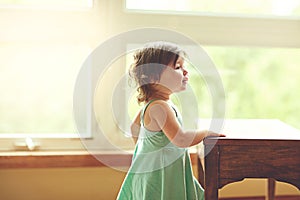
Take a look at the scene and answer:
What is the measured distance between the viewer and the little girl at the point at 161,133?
1.43 m

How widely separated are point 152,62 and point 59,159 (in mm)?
624

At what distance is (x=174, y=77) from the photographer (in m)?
1.46

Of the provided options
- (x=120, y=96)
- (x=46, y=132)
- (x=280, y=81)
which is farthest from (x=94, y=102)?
(x=280, y=81)

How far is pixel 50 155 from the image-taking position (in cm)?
183

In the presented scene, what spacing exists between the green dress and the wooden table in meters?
0.12

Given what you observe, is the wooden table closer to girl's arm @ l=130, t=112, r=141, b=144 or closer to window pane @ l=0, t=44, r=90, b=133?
girl's arm @ l=130, t=112, r=141, b=144

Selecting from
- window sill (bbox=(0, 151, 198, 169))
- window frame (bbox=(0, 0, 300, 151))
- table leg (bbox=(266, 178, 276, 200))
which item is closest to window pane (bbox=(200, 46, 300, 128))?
window frame (bbox=(0, 0, 300, 151))

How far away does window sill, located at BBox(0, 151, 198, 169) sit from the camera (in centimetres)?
181

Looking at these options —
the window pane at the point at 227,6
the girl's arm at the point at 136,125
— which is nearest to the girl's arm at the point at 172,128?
the girl's arm at the point at 136,125

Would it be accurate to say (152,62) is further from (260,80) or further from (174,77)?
(260,80)

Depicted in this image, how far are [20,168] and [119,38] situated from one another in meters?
0.63

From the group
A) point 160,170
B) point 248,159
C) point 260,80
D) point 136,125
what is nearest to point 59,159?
point 136,125

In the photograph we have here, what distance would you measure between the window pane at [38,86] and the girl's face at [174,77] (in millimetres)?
534

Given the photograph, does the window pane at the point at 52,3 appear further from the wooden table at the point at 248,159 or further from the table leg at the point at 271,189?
the table leg at the point at 271,189
